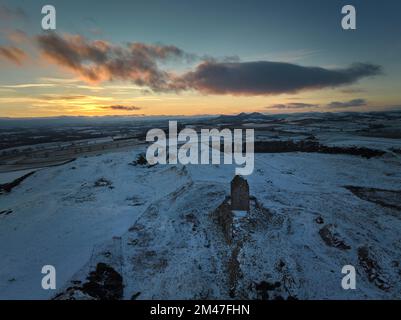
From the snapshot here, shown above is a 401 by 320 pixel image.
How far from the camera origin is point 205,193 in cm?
2300

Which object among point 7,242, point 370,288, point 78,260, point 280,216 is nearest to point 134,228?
point 78,260

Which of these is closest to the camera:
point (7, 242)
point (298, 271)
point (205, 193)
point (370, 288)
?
point (370, 288)

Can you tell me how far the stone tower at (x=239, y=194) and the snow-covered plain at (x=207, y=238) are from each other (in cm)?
106

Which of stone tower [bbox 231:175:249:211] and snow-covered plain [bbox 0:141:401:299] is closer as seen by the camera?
snow-covered plain [bbox 0:141:401:299]

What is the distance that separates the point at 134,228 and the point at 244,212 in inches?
326

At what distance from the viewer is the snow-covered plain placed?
41.0 ft

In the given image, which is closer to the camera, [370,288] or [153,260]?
[370,288]

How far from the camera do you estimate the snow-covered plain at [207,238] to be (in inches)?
493

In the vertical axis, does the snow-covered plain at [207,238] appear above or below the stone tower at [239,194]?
→ below

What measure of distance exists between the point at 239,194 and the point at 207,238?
3569 millimetres

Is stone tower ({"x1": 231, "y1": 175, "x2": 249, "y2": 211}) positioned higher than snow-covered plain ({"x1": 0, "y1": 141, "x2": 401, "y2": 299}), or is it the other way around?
stone tower ({"x1": 231, "y1": 175, "x2": 249, "y2": 211})

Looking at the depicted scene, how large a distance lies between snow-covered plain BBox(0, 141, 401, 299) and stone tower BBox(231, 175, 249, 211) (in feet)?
3.46

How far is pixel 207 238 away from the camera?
16703 millimetres
